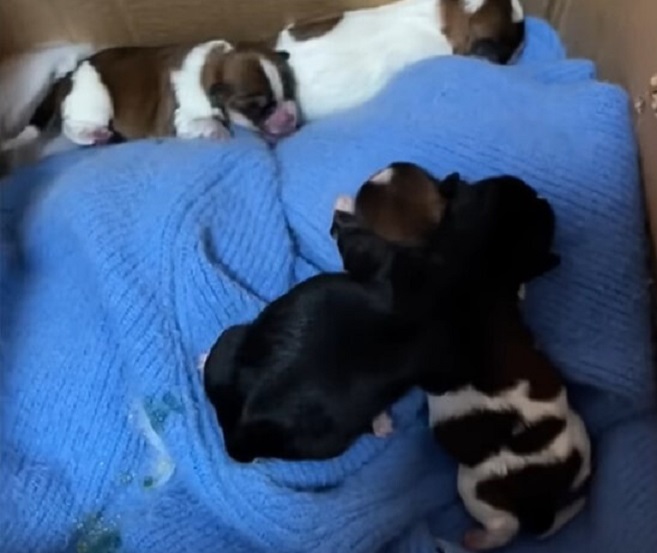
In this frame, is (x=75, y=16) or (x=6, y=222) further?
(x=75, y=16)

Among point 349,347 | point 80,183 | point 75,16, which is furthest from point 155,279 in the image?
point 75,16

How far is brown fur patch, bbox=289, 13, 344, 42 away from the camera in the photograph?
183cm

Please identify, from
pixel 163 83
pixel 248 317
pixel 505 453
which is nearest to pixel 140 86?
pixel 163 83

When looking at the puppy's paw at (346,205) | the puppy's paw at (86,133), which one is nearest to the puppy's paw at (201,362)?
the puppy's paw at (346,205)

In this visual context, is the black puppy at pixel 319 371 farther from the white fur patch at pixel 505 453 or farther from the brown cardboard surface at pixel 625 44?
the brown cardboard surface at pixel 625 44

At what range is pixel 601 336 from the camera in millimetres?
1516

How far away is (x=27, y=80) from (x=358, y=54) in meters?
0.48

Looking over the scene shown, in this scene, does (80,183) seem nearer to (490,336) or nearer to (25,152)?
(25,152)

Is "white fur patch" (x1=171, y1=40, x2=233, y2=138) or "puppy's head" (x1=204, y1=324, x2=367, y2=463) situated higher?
"white fur patch" (x1=171, y1=40, x2=233, y2=138)

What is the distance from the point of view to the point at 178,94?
5.89 ft

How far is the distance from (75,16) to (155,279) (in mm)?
534

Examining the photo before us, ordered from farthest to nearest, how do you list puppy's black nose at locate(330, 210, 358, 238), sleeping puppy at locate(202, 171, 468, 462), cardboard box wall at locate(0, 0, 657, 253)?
cardboard box wall at locate(0, 0, 657, 253)
puppy's black nose at locate(330, 210, 358, 238)
sleeping puppy at locate(202, 171, 468, 462)

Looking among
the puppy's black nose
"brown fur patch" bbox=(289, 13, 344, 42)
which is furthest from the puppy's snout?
"brown fur patch" bbox=(289, 13, 344, 42)

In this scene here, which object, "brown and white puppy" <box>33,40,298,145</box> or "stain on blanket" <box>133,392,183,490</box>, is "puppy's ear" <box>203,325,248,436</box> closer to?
"stain on blanket" <box>133,392,183,490</box>
